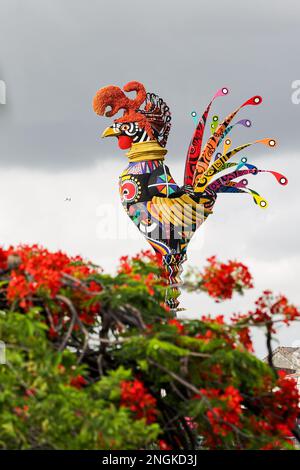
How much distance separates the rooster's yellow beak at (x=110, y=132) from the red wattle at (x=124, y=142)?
137mm

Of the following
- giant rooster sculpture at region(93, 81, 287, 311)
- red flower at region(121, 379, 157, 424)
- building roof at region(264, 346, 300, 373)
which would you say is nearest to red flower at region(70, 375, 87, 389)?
red flower at region(121, 379, 157, 424)

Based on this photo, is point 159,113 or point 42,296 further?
point 159,113

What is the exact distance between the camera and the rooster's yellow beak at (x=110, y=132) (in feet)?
81.1

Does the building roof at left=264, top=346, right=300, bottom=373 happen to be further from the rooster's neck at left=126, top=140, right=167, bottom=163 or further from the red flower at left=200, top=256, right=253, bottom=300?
the red flower at left=200, top=256, right=253, bottom=300

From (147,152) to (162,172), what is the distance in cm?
67

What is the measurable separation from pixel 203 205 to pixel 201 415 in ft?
58.3

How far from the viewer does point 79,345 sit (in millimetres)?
7504

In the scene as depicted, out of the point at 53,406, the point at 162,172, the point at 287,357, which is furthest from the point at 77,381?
the point at 287,357

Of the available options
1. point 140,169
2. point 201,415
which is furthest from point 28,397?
point 140,169

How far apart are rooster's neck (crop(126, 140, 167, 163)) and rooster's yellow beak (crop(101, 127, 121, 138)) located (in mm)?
560

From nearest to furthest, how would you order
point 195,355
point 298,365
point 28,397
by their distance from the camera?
point 28,397, point 195,355, point 298,365

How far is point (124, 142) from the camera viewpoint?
24.8 meters

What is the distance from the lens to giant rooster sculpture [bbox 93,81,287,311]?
79.8 ft
